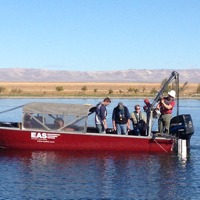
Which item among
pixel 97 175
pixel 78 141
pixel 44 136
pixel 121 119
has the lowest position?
pixel 97 175

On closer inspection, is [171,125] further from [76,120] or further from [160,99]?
[76,120]

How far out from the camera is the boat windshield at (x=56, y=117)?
872 inches

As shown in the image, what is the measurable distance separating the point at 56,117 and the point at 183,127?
4.64 m

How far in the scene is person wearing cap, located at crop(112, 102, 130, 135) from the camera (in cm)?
2203

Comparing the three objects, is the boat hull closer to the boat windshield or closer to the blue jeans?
the boat windshield

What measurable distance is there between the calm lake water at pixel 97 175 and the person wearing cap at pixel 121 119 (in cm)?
95

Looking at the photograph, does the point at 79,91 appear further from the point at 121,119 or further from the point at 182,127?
the point at 182,127

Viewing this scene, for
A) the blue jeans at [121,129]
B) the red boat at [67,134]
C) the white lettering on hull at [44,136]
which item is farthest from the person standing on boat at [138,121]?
the white lettering on hull at [44,136]

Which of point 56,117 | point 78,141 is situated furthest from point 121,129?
point 56,117

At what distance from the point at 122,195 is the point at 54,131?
24.3 ft

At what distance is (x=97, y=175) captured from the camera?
58.1 feet

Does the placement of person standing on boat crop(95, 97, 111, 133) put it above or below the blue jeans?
above

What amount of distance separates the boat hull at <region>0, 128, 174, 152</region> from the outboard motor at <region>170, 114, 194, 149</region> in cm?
50

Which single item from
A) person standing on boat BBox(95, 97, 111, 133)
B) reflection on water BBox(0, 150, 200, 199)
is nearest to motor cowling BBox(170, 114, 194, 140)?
reflection on water BBox(0, 150, 200, 199)
